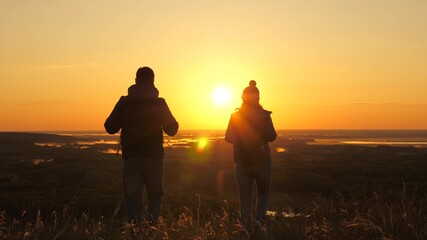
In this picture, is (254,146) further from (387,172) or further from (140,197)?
(387,172)

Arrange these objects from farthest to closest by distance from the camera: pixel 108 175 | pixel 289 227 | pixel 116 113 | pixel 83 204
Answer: pixel 108 175 → pixel 83 204 → pixel 116 113 → pixel 289 227

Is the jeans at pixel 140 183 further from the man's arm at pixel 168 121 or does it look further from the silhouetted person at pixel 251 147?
the silhouetted person at pixel 251 147

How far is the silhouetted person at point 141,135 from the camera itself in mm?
5676

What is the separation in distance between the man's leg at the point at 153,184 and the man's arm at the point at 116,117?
1.80ft

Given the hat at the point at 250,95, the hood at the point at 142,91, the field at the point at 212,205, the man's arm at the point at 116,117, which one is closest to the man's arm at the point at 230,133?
the hat at the point at 250,95

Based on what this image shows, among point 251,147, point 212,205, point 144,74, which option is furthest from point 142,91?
point 212,205

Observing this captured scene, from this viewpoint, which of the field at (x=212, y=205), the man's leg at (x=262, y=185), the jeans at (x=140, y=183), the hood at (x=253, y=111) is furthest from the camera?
the hood at (x=253, y=111)

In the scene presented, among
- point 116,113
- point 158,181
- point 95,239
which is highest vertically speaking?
point 116,113

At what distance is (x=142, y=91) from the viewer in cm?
574

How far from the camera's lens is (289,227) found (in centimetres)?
487

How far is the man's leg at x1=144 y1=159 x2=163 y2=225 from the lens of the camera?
5695 millimetres

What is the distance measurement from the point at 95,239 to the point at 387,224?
A: 2898mm

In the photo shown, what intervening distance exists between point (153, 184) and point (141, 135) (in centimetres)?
59

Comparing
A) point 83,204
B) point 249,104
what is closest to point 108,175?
point 83,204
